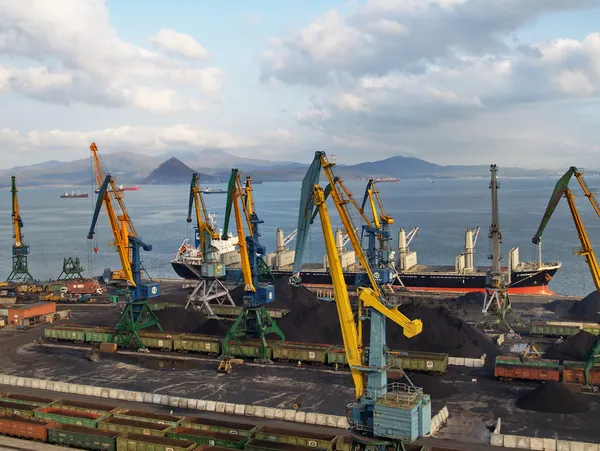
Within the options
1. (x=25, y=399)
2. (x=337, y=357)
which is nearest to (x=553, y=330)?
(x=337, y=357)

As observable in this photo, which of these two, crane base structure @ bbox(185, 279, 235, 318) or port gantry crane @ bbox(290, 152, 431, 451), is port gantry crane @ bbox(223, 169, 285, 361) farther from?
port gantry crane @ bbox(290, 152, 431, 451)

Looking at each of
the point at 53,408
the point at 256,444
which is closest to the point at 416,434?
the point at 256,444

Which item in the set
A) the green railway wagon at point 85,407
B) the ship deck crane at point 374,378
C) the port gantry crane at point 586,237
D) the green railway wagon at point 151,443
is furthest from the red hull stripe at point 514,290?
the green railway wagon at point 151,443

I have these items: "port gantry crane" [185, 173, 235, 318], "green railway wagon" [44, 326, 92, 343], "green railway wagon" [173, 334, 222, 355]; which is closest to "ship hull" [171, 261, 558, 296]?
"port gantry crane" [185, 173, 235, 318]

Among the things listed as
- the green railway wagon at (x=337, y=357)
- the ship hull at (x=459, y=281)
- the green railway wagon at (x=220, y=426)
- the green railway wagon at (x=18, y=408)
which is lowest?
the green railway wagon at (x=18, y=408)

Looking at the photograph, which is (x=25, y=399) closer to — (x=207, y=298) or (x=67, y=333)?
(x=67, y=333)

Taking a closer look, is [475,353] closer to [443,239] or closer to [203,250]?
[203,250]

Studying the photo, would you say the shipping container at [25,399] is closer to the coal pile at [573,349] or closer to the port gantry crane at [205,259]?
the port gantry crane at [205,259]

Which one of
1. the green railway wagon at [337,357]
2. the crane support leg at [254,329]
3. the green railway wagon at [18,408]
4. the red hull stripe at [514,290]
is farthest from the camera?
the red hull stripe at [514,290]
